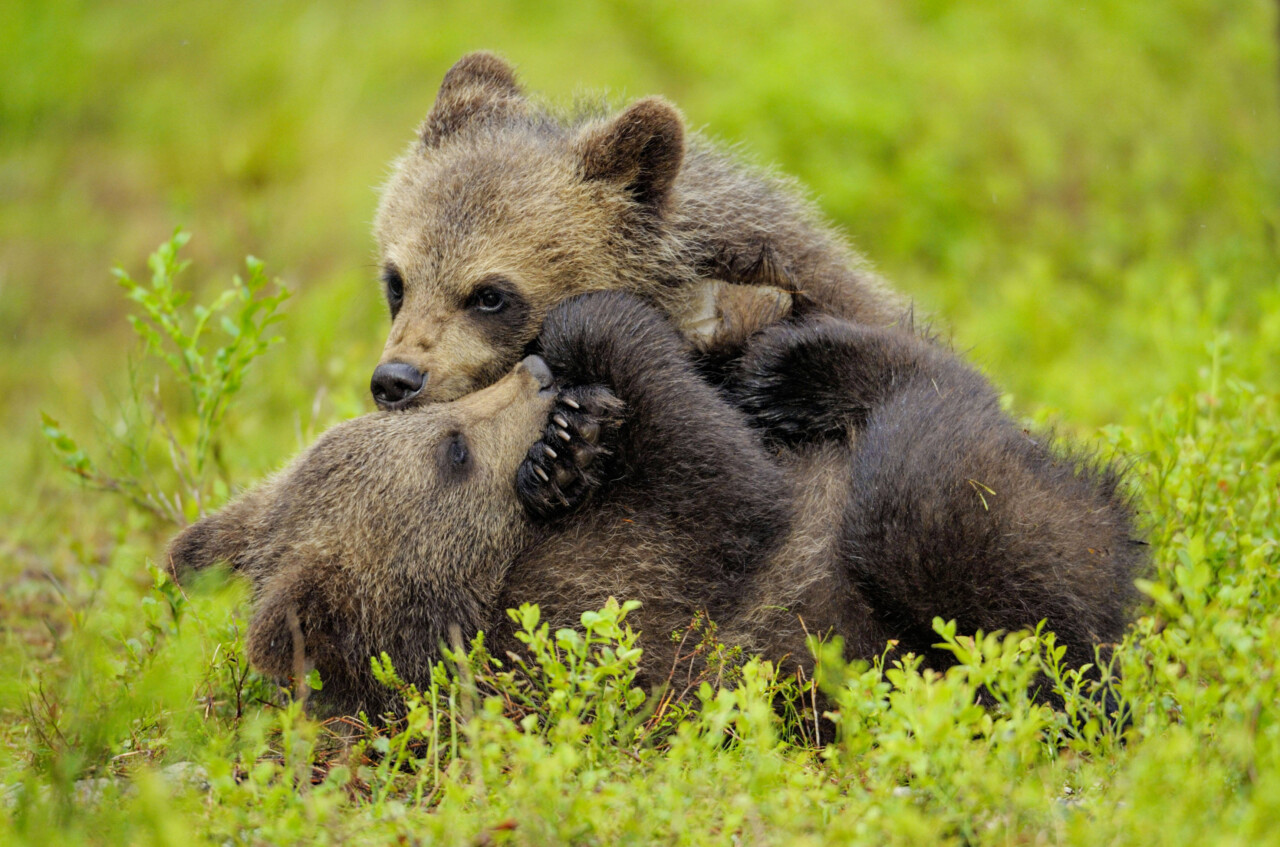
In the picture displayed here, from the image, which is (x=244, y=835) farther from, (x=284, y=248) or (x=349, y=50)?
(x=349, y=50)

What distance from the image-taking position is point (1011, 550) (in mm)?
3988

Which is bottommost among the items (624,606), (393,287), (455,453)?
(624,606)

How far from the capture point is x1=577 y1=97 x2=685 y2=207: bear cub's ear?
5059 millimetres

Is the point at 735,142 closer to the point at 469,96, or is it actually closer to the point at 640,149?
the point at 469,96

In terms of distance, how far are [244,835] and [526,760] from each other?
0.84 metres

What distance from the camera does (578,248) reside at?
16.9ft

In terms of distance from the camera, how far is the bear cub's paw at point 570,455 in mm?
4258

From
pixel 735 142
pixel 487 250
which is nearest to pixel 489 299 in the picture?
pixel 487 250

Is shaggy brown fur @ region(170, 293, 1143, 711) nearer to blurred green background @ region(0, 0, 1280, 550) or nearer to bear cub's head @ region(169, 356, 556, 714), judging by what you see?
bear cub's head @ region(169, 356, 556, 714)

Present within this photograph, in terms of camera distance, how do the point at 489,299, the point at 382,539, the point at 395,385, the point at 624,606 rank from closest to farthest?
the point at 624,606, the point at 382,539, the point at 395,385, the point at 489,299

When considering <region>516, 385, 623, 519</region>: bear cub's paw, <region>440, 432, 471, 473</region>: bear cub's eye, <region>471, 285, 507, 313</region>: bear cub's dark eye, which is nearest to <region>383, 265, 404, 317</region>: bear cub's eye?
<region>471, 285, 507, 313</region>: bear cub's dark eye

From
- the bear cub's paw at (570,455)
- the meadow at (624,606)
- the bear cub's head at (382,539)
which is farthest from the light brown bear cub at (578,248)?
the meadow at (624,606)

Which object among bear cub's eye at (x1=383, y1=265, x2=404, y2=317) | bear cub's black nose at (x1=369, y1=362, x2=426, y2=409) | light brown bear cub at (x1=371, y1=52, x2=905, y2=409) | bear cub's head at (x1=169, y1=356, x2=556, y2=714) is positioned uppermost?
light brown bear cub at (x1=371, y1=52, x2=905, y2=409)

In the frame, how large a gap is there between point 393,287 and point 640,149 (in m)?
1.29
